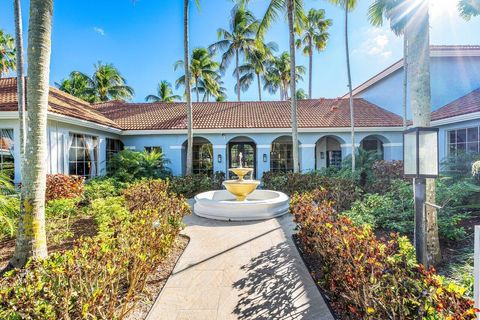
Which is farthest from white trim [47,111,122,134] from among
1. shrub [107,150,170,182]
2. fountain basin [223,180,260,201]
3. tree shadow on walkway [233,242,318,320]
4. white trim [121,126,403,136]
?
tree shadow on walkway [233,242,318,320]

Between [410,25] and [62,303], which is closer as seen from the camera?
[62,303]

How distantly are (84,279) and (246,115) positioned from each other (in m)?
15.7

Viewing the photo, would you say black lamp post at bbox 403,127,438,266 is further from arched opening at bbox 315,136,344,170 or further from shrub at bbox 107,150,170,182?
arched opening at bbox 315,136,344,170

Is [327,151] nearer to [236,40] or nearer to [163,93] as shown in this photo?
[236,40]

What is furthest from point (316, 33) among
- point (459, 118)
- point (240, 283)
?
point (240, 283)

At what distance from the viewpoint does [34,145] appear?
378 centimetres

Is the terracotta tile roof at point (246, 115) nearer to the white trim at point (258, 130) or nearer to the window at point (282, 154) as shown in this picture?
the white trim at point (258, 130)

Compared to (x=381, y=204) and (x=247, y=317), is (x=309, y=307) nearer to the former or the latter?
(x=247, y=317)

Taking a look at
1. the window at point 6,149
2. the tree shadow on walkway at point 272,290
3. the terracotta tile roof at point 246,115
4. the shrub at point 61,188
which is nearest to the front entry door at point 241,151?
the terracotta tile roof at point 246,115

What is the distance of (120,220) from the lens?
4082 mm

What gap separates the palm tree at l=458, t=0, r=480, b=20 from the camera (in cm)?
819

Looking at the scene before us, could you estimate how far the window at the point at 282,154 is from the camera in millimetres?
18344

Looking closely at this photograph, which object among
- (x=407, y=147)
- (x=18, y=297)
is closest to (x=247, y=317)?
(x=18, y=297)

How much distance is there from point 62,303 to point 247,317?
214 cm
